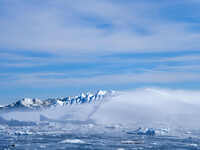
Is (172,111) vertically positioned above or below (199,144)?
above

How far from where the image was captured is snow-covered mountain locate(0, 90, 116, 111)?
106438 mm

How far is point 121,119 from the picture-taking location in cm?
7700

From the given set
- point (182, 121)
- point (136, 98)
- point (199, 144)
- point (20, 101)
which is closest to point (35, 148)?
point (199, 144)

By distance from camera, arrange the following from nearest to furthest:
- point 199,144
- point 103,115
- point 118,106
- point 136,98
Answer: point 199,144, point 103,115, point 118,106, point 136,98

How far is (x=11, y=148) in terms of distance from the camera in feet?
92.8

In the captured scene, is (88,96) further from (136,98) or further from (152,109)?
(152,109)

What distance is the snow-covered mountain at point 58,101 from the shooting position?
4190 inches

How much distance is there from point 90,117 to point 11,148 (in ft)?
186

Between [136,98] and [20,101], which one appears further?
[20,101]

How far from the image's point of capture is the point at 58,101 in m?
117

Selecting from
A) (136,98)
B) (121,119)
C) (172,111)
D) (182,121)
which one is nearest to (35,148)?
(182,121)

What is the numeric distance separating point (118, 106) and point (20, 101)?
51337 mm

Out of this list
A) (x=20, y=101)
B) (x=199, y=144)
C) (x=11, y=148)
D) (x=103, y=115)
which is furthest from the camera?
(x=20, y=101)

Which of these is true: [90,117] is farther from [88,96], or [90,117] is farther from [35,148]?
[35,148]
